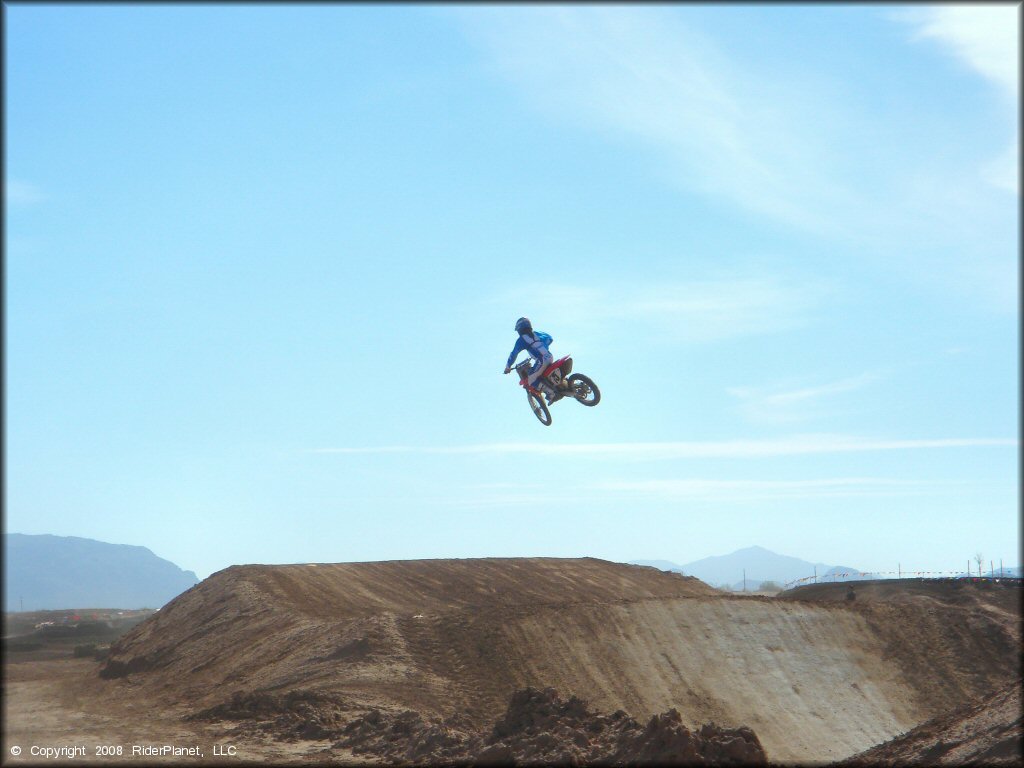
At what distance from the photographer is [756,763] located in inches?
A: 533

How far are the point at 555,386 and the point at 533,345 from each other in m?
1.28

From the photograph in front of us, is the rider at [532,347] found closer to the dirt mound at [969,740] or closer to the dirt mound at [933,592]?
the dirt mound at [969,740]

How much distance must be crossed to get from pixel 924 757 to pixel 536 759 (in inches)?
238

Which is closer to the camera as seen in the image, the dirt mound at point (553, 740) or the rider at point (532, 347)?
the dirt mound at point (553, 740)

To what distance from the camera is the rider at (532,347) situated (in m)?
21.3

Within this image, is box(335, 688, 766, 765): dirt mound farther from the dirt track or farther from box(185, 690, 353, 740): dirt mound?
the dirt track

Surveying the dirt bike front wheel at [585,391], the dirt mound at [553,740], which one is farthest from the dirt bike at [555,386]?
the dirt mound at [553,740]

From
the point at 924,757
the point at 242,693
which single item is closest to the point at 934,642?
the point at 924,757

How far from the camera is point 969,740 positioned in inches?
551

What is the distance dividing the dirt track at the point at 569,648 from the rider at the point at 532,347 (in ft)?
27.9

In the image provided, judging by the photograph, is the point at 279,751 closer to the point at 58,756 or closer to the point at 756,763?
the point at 58,756

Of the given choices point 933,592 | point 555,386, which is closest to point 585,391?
point 555,386

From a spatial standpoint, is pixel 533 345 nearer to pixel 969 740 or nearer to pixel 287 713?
pixel 287 713

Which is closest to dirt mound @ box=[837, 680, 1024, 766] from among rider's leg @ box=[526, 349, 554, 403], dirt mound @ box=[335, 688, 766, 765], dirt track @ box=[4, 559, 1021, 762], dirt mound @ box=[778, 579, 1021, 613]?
dirt mound @ box=[335, 688, 766, 765]
